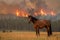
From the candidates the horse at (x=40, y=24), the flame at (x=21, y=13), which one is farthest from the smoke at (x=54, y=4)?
the flame at (x=21, y=13)

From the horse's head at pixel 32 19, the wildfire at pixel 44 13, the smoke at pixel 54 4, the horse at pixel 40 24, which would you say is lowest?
the horse at pixel 40 24

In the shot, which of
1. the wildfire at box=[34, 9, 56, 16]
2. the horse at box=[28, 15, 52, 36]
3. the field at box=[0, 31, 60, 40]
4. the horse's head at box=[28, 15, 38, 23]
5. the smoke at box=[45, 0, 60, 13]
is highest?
the smoke at box=[45, 0, 60, 13]

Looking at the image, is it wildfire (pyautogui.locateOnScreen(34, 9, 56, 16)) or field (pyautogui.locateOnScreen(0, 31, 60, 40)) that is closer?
field (pyautogui.locateOnScreen(0, 31, 60, 40))

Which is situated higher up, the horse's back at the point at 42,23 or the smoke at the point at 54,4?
the smoke at the point at 54,4

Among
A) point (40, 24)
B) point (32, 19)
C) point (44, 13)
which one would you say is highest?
point (44, 13)

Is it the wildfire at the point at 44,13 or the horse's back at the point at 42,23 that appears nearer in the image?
the horse's back at the point at 42,23

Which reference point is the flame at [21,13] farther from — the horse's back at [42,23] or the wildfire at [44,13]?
the horse's back at [42,23]

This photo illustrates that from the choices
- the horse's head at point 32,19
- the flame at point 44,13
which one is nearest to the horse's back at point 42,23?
the horse's head at point 32,19

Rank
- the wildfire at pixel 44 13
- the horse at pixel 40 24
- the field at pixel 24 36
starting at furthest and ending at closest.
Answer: the wildfire at pixel 44 13, the horse at pixel 40 24, the field at pixel 24 36

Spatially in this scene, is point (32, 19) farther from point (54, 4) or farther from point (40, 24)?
point (54, 4)

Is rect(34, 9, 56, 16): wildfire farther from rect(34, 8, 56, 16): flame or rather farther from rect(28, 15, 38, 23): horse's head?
rect(28, 15, 38, 23): horse's head

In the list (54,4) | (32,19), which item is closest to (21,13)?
(32,19)

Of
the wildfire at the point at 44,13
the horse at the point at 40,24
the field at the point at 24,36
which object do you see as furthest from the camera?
the wildfire at the point at 44,13

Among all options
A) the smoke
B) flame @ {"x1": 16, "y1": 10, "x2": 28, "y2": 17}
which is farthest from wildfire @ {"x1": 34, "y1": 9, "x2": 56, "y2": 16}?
flame @ {"x1": 16, "y1": 10, "x2": 28, "y2": 17}
